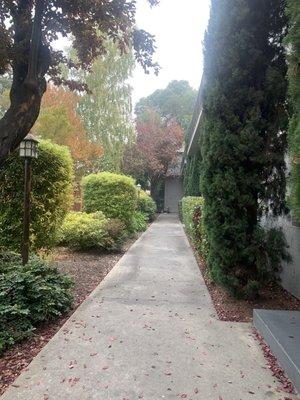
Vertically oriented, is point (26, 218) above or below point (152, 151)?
below

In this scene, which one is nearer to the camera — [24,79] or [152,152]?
[24,79]

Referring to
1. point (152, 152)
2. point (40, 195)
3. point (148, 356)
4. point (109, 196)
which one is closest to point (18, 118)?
point (148, 356)

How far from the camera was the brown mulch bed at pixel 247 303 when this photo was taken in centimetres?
454

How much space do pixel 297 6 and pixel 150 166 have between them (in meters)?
23.0

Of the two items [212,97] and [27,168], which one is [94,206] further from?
[212,97]

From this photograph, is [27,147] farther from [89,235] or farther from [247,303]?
[247,303]

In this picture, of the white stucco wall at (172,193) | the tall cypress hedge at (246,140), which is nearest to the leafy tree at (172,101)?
the white stucco wall at (172,193)

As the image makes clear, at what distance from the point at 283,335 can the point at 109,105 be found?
76.2ft

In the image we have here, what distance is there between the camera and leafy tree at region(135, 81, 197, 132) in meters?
45.9

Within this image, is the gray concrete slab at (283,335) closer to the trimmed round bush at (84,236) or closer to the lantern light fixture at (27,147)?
the lantern light fixture at (27,147)

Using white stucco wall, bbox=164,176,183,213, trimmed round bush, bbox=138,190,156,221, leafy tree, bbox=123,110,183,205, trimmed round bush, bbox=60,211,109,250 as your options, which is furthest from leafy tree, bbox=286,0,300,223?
white stucco wall, bbox=164,176,183,213

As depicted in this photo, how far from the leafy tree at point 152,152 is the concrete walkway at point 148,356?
1959cm

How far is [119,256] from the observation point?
9.16 m

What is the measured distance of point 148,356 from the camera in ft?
10.9
